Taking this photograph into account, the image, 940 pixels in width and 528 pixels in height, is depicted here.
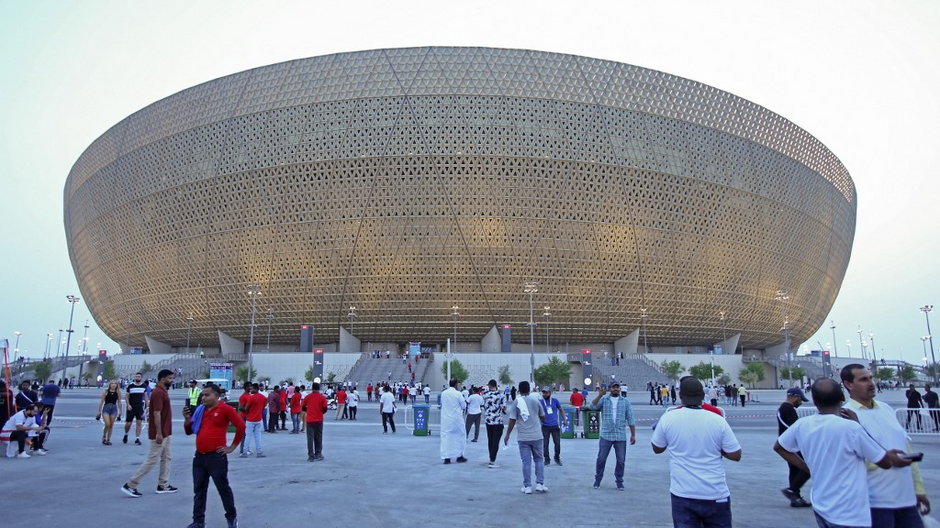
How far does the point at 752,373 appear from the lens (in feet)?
154

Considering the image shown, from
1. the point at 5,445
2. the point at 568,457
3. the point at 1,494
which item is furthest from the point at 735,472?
the point at 5,445

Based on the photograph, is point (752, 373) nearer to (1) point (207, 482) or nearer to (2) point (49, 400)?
(2) point (49, 400)

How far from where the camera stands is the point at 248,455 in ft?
34.0

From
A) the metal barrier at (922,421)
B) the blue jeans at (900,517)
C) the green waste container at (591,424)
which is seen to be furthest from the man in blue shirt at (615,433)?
the metal barrier at (922,421)

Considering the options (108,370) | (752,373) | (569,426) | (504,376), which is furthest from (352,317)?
(569,426)

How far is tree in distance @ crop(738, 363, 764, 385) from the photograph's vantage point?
46438 millimetres

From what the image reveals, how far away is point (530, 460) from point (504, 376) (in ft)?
117

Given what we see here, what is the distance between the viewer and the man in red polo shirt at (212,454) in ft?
17.0

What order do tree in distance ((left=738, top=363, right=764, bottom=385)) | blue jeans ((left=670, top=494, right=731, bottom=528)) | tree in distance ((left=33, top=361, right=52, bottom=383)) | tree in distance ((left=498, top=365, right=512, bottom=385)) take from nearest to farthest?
blue jeans ((left=670, top=494, right=731, bottom=528)), tree in distance ((left=498, top=365, right=512, bottom=385)), tree in distance ((left=738, top=363, right=764, bottom=385)), tree in distance ((left=33, top=361, right=52, bottom=383))

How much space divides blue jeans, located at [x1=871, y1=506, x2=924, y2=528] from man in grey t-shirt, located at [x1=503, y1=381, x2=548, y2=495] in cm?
401

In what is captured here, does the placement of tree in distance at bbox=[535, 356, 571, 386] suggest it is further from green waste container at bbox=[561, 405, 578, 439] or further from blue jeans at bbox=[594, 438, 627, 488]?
blue jeans at bbox=[594, 438, 627, 488]

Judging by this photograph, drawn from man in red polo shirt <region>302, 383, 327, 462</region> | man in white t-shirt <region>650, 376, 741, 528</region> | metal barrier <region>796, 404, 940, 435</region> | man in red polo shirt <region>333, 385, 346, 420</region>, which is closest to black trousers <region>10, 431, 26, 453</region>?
man in red polo shirt <region>302, 383, 327, 462</region>

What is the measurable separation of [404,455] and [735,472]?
4964mm

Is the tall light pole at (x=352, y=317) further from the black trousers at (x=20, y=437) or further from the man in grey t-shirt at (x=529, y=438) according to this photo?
the man in grey t-shirt at (x=529, y=438)
